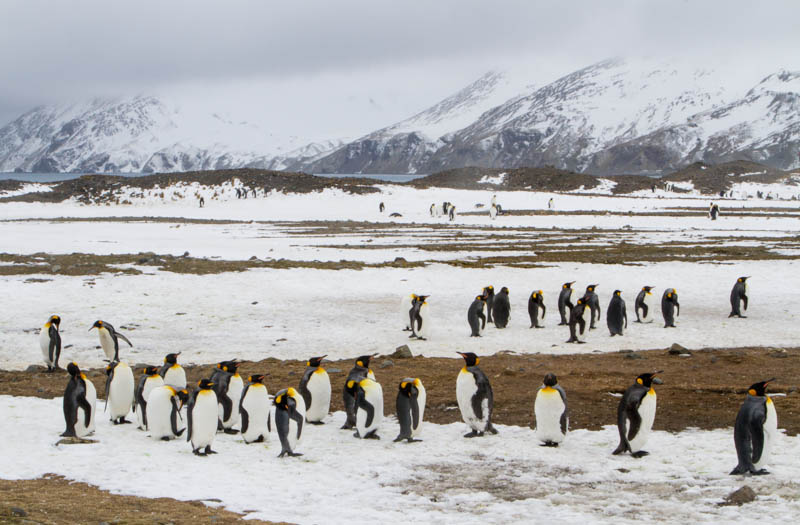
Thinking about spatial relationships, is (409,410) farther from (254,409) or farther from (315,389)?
(254,409)

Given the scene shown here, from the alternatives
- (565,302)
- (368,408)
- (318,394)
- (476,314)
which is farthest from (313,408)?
(565,302)

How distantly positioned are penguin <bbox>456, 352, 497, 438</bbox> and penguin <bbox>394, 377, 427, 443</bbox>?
1.82ft

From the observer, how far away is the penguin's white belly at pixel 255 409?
8758 millimetres

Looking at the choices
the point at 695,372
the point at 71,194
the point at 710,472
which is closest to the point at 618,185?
the point at 71,194

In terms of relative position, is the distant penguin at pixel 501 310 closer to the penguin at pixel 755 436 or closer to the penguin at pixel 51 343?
the penguin at pixel 51 343

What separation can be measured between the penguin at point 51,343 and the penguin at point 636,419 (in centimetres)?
908

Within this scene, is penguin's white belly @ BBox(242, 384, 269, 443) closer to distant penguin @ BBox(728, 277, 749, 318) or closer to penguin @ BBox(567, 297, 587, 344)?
penguin @ BBox(567, 297, 587, 344)

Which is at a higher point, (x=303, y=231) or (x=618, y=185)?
(x=618, y=185)

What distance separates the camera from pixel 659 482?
7.29 metres

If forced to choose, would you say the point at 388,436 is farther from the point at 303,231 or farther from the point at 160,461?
the point at 303,231

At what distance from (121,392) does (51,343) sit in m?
3.65

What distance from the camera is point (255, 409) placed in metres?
8.80

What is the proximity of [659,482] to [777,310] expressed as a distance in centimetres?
1248

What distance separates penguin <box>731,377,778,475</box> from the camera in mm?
7258
